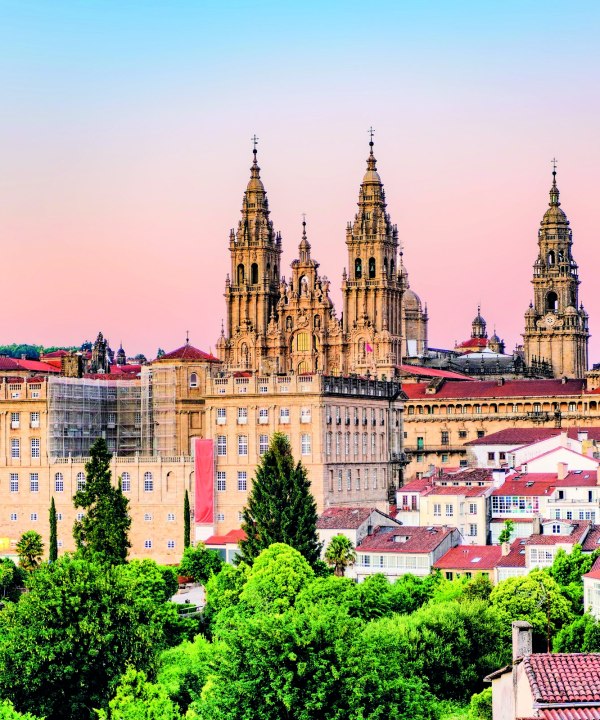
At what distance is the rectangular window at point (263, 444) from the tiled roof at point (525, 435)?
22758 mm

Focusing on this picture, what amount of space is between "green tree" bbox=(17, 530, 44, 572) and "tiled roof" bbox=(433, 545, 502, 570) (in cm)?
2631

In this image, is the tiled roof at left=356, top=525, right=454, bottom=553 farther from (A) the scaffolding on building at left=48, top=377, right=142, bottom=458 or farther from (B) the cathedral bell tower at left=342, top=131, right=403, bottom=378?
(B) the cathedral bell tower at left=342, top=131, right=403, bottom=378

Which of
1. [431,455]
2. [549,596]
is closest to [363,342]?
[431,455]

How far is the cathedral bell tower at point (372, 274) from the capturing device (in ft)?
483

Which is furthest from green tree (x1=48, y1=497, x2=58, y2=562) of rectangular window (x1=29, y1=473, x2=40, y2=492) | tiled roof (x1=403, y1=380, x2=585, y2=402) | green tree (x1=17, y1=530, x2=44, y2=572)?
tiled roof (x1=403, y1=380, x2=585, y2=402)

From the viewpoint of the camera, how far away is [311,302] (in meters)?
141

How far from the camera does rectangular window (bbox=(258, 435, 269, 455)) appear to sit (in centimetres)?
10744

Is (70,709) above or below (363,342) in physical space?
below

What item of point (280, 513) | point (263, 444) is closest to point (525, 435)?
point (263, 444)

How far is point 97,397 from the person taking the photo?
385ft

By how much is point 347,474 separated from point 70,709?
48.5m

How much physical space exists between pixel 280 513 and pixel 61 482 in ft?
78.2

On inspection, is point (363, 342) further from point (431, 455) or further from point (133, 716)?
point (133, 716)

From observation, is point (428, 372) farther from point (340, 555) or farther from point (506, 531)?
point (340, 555)
